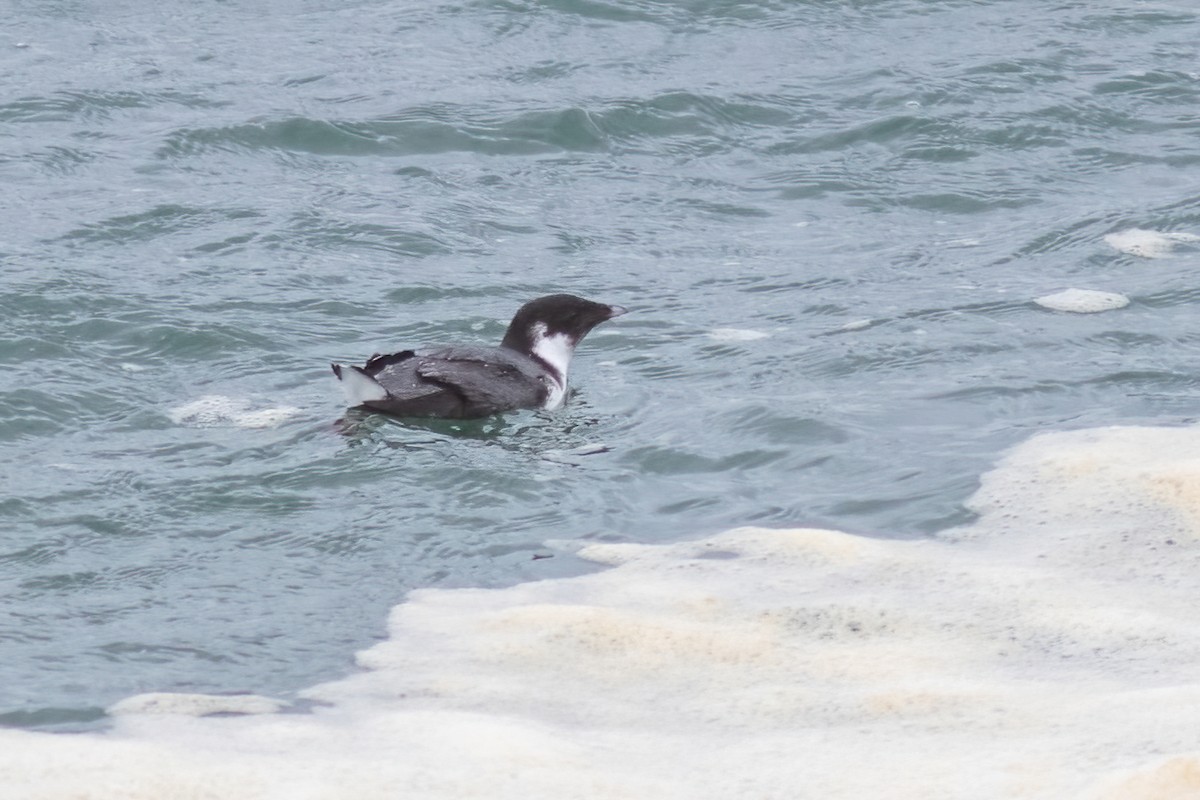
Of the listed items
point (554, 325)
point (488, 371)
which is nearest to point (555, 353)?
point (554, 325)

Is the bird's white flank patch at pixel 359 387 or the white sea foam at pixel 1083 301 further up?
the bird's white flank patch at pixel 359 387

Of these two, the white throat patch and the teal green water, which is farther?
the white throat patch

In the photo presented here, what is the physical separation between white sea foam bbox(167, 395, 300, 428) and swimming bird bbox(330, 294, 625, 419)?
31 centimetres

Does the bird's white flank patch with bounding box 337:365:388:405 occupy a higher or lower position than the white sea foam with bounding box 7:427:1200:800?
higher

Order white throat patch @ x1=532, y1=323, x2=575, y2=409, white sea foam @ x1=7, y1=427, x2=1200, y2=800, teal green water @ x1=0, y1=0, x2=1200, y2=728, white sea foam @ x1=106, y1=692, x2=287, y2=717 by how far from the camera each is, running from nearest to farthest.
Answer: white sea foam @ x1=7, y1=427, x2=1200, y2=800 → white sea foam @ x1=106, y1=692, x2=287, y2=717 → teal green water @ x1=0, y1=0, x2=1200, y2=728 → white throat patch @ x1=532, y1=323, x2=575, y2=409

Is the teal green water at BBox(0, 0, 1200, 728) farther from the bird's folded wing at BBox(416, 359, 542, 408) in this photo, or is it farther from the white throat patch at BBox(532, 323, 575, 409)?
the white throat patch at BBox(532, 323, 575, 409)

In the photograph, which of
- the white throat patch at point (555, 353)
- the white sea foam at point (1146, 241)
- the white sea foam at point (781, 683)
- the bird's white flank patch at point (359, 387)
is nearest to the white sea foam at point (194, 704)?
the white sea foam at point (781, 683)

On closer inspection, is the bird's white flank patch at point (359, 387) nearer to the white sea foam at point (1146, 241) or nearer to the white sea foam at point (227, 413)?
the white sea foam at point (227, 413)

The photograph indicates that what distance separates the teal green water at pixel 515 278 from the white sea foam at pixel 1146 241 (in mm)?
117

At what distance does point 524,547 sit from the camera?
235 inches

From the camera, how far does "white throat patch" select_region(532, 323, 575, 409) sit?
8.00 m

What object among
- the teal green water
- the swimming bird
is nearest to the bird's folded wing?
the swimming bird

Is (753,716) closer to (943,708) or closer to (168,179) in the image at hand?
(943,708)

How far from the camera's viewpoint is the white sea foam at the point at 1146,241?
9500 mm
